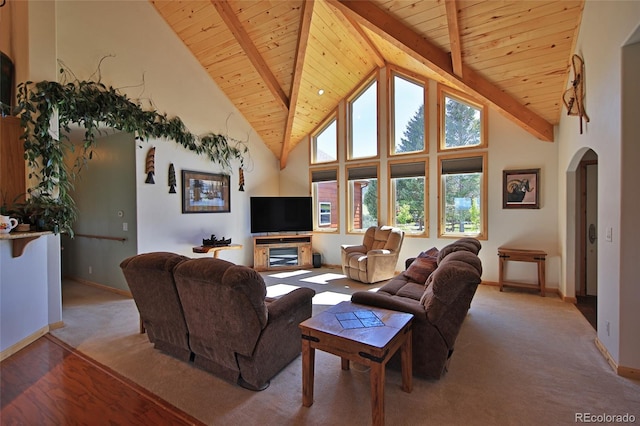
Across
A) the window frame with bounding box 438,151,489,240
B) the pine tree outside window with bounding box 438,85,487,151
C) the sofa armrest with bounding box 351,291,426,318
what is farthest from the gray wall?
the pine tree outside window with bounding box 438,85,487,151

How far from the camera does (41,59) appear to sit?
3.28 m

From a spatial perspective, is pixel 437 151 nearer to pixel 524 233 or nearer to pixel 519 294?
pixel 524 233

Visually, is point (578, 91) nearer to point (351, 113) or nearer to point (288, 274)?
point (351, 113)

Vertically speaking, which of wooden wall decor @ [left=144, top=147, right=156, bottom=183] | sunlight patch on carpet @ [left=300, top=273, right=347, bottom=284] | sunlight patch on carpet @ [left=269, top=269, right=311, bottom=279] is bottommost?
sunlight patch on carpet @ [left=300, top=273, right=347, bottom=284]

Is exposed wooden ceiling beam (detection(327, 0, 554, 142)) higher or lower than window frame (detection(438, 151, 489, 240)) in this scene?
higher

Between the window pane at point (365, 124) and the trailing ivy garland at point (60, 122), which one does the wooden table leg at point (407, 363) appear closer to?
the trailing ivy garland at point (60, 122)

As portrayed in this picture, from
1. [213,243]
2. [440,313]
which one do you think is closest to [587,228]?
[440,313]

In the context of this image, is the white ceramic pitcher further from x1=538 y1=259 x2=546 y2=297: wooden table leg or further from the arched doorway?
the arched doorway

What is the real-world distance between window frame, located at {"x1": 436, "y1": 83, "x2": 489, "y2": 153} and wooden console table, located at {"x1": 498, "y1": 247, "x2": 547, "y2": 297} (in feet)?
6.25

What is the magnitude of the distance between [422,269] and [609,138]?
225 centimetres

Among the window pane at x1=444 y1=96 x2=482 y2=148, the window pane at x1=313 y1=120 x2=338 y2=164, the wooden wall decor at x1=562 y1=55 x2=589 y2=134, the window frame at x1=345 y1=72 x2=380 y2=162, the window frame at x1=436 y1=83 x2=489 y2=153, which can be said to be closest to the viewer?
the wooden wall decor at x1=562 y1=55 x2=589 y2=134

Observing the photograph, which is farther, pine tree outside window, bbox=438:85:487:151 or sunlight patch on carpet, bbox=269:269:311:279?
sunlight patch on carpet, bbox=269:269:311:279

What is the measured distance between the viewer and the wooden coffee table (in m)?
1.74

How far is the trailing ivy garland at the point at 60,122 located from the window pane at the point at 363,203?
4.27 m
